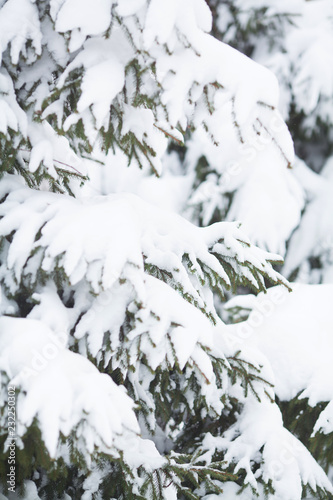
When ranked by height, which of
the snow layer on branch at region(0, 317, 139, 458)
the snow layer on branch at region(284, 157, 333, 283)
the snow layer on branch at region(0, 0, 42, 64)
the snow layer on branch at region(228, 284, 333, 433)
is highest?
the snow layer on branch at region(0, 0, 42, 64)

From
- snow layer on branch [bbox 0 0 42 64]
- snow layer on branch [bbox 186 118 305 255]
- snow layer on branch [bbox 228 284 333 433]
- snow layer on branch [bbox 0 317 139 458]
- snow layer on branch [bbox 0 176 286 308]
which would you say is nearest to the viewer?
snow layer on branch [bbox 0 317 139 458]

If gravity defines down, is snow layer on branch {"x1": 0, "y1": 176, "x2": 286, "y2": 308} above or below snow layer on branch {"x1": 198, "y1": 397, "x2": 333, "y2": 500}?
above

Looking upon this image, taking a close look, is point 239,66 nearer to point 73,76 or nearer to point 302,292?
point 73,76

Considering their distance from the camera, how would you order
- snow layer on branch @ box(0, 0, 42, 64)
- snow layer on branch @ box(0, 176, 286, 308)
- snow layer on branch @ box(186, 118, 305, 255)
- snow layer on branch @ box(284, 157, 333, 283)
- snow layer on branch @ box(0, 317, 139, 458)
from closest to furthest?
snow layer on branch @ box(0, 317, 139, 458) < snow layer on branch @ box(0, 176, 286, 308) < snow layer on branch @ box(0, 0, 42, 64) < snow layer on branch @ box(186, 118, 305, 255) < snow layer on branch @ box(284, 157, 333, 283)

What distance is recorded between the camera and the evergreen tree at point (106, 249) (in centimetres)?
119

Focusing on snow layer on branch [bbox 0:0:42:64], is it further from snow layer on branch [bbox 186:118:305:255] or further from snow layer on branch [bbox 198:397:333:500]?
snow layer on branch [bbox 186:118:305:255]

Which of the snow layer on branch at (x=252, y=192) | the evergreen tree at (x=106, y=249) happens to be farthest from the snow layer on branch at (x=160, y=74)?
the snow layer on branch at (x=252, y=192)

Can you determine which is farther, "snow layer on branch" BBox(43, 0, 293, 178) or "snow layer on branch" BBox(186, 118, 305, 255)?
"snow layer on branch" BBox(186, 118, 305, 255)

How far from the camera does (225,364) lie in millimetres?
1772

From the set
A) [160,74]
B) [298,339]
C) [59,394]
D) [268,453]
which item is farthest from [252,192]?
[59,394]

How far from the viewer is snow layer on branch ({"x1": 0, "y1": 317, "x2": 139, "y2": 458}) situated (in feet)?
3.62

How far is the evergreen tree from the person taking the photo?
3.90ft

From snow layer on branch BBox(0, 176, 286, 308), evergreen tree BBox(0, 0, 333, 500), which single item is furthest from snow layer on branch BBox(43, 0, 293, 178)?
snow layer on branch BBox(0, 176, 286, 308)

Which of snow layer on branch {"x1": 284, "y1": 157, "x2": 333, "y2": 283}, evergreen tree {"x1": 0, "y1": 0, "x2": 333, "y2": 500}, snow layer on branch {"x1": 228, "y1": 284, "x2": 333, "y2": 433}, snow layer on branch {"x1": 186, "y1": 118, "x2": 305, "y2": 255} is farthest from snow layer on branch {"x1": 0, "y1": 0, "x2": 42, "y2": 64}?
snow layer on branch {"x1": 284, "y1": 157, "x2": 333, "y2": 283}
